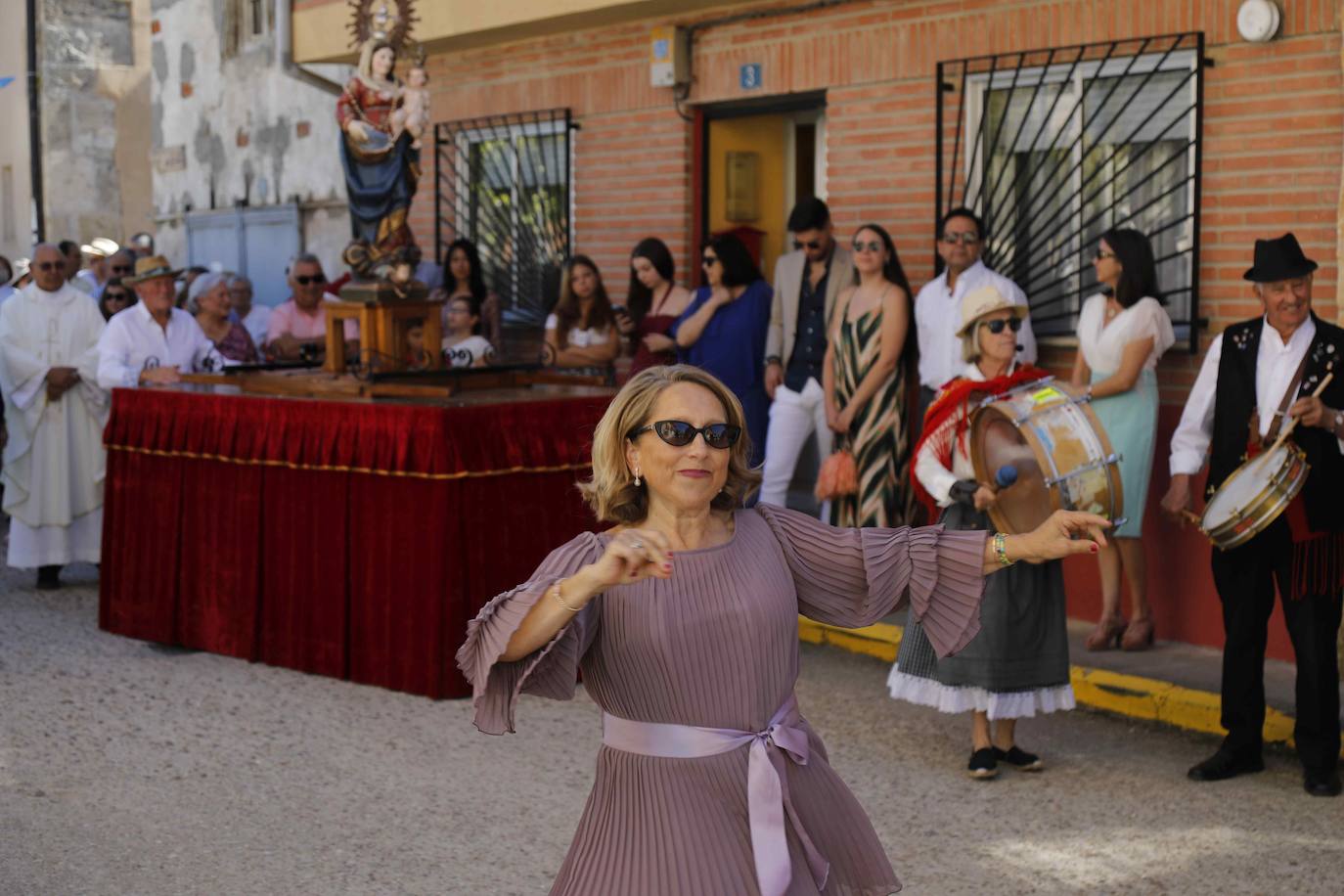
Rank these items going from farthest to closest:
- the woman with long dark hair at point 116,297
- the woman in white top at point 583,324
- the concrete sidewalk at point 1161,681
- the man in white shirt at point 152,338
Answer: the woman with long dark hair at point 116,297 → the woman in white top at point 583,324 → the man in white shirt at point 152,338 → the concrete sidewalk at point 1161,681

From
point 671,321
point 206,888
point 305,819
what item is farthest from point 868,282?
point 206,888

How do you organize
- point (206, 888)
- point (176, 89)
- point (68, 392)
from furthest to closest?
point (176, 89)
point (68, 392)
point (206, 888)

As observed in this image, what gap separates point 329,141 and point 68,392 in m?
6.08

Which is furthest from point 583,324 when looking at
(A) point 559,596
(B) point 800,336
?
(A) point 559,596

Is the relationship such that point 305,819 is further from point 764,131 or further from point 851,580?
point 764,131

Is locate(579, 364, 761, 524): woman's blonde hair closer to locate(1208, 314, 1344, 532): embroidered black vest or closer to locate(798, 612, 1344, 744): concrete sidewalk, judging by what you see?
locate(1208, 314, 1344, 532): embroidered black vest

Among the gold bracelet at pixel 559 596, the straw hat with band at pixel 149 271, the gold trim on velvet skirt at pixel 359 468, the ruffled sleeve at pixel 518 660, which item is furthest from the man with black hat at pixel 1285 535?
the straw hat with band at pixel 149 271

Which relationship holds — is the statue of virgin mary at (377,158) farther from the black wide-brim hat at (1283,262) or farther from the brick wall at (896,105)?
the black wide-brim hat at (1283,262)

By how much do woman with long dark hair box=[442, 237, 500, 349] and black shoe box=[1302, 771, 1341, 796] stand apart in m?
6.68

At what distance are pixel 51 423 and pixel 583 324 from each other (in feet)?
11.4

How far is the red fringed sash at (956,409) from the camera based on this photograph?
662cm

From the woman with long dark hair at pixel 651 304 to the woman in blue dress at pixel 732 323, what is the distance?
18 cm

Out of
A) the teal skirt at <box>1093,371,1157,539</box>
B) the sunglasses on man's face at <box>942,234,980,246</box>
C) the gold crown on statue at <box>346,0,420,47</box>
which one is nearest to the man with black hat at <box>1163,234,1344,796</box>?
the teal skirt at <box>1093,371,1157,539</box>

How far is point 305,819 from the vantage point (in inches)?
243
